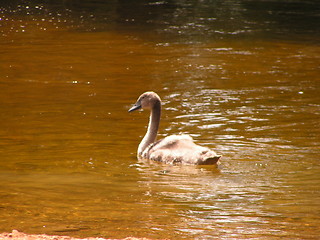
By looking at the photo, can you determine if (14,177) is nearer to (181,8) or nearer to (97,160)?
(97,160)

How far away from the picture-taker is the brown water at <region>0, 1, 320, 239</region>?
692cm

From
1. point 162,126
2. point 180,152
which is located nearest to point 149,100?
point 162,126

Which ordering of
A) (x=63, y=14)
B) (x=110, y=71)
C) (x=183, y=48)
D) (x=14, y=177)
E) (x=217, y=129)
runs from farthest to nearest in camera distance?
(x=63, y=14) < (x=183, y=48) < (x=110, y=71) < (x=217, y=129) < (x=14, y=177)

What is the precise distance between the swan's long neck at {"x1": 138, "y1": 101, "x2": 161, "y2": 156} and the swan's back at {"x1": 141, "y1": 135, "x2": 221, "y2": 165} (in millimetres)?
147

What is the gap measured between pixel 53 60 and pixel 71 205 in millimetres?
9861

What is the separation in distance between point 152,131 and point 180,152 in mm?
874

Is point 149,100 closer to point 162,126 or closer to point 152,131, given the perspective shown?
point 152,131

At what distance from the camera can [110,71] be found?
51.9 ft

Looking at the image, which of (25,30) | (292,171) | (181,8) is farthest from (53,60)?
(181,8)

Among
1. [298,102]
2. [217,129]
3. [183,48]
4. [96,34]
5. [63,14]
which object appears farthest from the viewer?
[63,14]

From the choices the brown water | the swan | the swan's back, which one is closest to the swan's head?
the swan

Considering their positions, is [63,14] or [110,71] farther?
[63,14]

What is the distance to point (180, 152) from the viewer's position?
9023 mm

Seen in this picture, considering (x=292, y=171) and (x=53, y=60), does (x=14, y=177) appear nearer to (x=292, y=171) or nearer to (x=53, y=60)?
(x=292, y=171)
